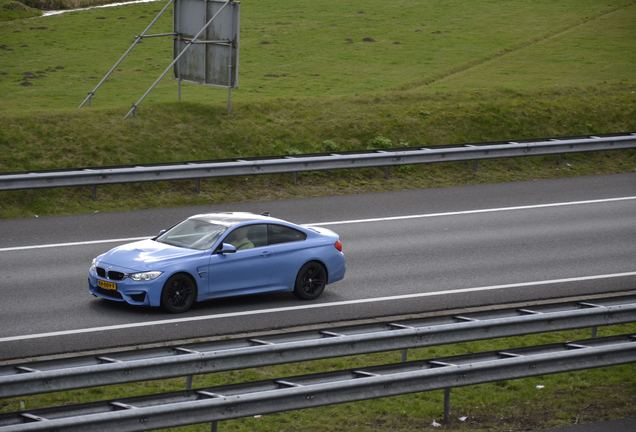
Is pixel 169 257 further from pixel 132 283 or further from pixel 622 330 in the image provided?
pixel 622 330

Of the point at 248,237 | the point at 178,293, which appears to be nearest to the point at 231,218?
the point at 248,237

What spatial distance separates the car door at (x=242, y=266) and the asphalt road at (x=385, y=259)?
32 centimetres

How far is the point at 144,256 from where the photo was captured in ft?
53.9

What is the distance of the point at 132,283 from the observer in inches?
633

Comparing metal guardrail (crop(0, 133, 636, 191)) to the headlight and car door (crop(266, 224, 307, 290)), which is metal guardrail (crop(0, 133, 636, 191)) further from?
the headlight

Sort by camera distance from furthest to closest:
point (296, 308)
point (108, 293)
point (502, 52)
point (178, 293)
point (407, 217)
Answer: point (502, 52) < point (407, 217) < point (296, 308) < point (178, 293) < point (108, 293)

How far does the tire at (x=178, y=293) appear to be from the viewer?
53.4 feet

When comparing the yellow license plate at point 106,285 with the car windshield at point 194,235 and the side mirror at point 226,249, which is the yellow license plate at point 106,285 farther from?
the side mirror at point 226,249

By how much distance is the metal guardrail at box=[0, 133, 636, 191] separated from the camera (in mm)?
22547

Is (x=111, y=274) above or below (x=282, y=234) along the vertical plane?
below

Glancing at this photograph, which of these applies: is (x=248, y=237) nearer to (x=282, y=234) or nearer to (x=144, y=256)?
(x=282, y=234)

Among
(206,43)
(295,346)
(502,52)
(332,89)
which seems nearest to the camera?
(295,346)

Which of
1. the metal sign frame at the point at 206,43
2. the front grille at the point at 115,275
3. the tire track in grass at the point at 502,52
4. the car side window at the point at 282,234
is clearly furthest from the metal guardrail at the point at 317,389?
the tire track in grass at the point at 502,52

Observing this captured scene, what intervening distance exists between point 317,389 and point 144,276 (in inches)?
204
